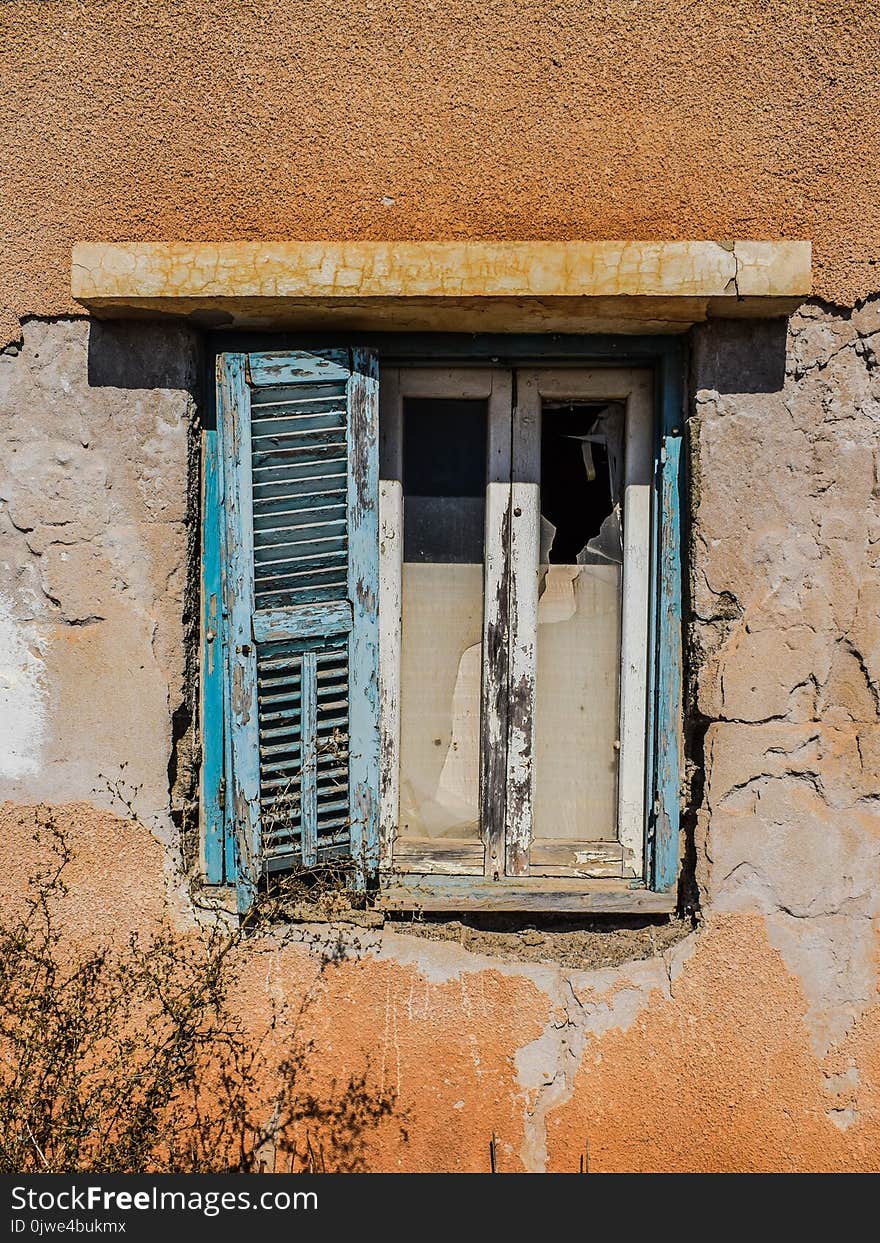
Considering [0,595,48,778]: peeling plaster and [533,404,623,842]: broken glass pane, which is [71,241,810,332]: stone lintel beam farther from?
[0,595,48,778]: peeling plaster

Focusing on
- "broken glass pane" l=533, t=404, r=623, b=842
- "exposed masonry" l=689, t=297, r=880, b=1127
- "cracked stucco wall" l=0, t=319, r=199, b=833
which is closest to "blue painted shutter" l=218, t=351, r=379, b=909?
"cracked stucco wall" l=0, t=319, r=199, b=833

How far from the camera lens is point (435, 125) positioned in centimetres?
255

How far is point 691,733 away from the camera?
267cm

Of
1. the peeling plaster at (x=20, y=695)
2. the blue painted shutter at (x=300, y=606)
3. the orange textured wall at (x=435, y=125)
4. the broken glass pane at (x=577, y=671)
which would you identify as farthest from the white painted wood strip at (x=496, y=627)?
the peeling plaster at (x=20, y=695)

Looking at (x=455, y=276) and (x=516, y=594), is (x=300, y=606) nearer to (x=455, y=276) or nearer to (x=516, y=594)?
(x=516, y=594)

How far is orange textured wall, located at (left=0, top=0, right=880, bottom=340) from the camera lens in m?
2.51

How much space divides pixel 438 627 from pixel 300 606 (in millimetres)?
429

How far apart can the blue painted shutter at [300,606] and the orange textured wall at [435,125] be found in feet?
1.49

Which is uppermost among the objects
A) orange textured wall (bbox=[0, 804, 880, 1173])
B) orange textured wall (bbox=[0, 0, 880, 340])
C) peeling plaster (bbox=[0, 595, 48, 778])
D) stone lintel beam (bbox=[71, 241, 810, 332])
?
orange textured wall (bbox=[0, 0, 880, 340])

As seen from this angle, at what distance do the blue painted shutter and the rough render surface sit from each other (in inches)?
6.9

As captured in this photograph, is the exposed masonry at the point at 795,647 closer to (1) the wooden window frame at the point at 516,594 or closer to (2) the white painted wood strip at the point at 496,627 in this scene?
(1) the wooden window frame at the point at 516,594

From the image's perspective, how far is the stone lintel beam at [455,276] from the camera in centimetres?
241

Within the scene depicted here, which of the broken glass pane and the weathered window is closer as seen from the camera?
the weathered window

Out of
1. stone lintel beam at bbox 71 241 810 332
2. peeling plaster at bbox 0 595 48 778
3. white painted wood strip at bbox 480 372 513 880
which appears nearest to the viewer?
stone lintel beam at bbox 71 241 810 332
